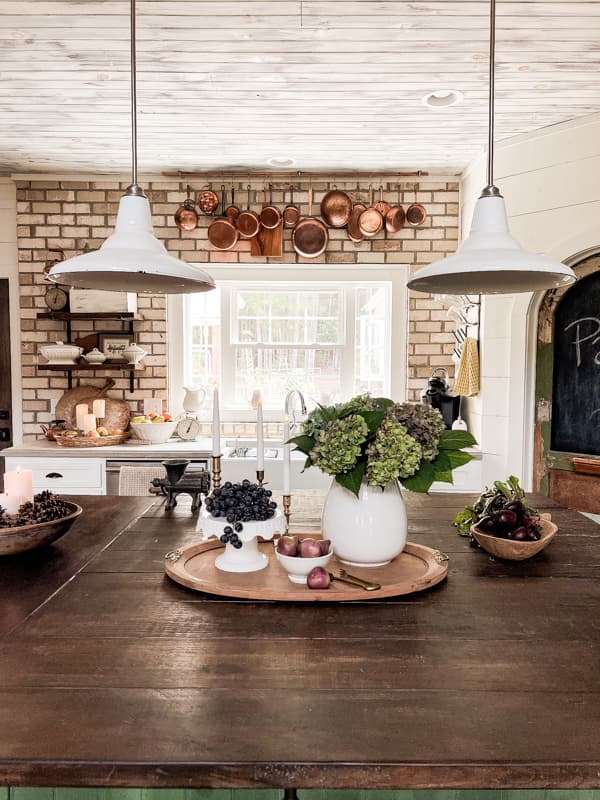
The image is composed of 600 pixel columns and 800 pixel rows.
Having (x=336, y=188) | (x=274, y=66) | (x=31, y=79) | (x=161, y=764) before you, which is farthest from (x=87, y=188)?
(x=161, y=764)

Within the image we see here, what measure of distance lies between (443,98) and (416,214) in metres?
1.22

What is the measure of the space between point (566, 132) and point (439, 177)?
1041mm

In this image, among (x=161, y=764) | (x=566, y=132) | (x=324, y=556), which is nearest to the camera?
(x=161, y=764)

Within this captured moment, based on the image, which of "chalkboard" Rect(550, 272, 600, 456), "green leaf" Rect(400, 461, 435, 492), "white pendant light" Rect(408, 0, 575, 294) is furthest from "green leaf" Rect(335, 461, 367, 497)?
"chalkboard" Rect(550, 272, 600, 456)

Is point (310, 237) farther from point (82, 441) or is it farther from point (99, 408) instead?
point (82, 441)

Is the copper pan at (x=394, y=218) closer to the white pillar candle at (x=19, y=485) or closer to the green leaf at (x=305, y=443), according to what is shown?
the green leaf at (x=305, y=443)

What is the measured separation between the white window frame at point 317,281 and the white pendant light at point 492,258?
249 centimetres

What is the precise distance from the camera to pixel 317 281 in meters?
4.41

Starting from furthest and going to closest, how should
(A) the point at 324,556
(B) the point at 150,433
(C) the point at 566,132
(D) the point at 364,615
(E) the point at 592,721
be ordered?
(B) the point at 150,433 → (C) the point at 566,132 → (A) the point at 324,556 → (D) the point at 364,615 → (E) the point at 592,721

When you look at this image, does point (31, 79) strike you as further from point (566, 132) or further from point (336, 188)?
point (566, 132)

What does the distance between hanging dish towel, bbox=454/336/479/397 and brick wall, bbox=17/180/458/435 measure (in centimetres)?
47

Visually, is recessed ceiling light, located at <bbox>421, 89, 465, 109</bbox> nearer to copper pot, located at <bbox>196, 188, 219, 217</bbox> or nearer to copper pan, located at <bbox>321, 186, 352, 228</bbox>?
copper pan, located at <bbox>321, 186, 352, 228</bbox>

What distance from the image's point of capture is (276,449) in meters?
4.07

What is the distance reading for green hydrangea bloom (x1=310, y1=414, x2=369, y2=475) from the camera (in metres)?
1.53
